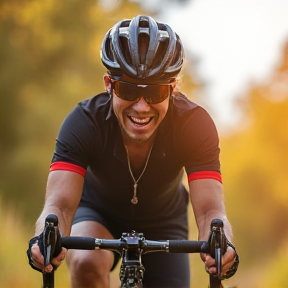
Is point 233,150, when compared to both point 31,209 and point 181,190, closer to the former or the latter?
point 31,209

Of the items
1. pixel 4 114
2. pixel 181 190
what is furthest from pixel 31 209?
pixel 181 190

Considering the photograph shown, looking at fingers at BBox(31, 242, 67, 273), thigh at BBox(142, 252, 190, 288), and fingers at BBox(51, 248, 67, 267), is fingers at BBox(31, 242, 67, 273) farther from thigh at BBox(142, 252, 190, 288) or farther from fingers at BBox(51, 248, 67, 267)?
thigh at BBox(142, 252, 190, 288)

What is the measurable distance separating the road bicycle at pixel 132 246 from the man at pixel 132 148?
0.59 meters

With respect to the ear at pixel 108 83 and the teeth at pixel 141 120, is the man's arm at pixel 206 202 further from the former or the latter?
the ear at pixel 108 83

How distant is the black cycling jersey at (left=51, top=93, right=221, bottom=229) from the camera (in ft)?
15.8

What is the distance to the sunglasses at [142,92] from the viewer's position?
468 cm

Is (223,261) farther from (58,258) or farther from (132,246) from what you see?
(58,258)

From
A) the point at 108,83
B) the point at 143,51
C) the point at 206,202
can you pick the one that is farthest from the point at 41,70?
the point at 206,202

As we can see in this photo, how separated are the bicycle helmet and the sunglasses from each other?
0.19 feet

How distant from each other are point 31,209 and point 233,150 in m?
10.4

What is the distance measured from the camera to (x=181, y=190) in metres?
5.91

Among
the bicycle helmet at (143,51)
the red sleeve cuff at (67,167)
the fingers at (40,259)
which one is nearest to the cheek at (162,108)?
the bicycle helmet at (143,51)

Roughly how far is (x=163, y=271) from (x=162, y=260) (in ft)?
0.27

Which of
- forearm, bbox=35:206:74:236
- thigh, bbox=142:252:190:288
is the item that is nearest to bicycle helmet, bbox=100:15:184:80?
forearm, bbox=35:206:74:236
